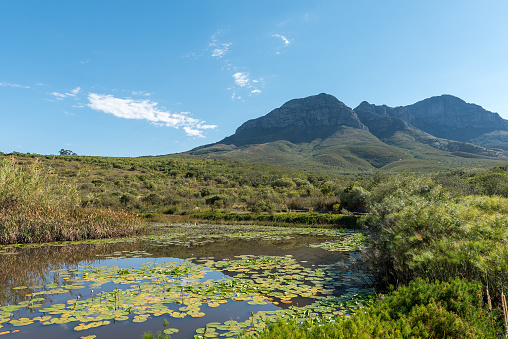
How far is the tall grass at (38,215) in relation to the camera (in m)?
13.7

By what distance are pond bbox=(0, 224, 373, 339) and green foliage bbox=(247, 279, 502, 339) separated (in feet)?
6.29

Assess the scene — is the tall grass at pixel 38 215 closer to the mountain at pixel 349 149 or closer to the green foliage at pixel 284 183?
the green foliage at pixel 284 183

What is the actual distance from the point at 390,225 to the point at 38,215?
596 inches

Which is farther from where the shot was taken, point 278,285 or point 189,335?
point 278,285

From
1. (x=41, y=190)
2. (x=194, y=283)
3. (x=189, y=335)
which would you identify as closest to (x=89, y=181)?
(x=41, y=190)

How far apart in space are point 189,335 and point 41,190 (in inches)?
571

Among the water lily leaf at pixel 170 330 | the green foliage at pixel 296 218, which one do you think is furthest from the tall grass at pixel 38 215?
the water lily leaf at pixel 170 330

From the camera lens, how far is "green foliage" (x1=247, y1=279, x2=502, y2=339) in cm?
329

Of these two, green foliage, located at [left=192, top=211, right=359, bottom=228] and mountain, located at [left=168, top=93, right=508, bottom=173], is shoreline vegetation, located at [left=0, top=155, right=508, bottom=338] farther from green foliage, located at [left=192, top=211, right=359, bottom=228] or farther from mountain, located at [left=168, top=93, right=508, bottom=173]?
mountain, located at [left=168, top=93, right=508, bottom=173]

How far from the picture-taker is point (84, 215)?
15.7 meters

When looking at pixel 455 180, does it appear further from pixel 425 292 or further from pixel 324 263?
pixel 425 292

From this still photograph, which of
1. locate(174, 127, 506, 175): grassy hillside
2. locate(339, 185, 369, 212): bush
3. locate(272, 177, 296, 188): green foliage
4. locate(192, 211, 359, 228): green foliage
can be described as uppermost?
locate(174, 127, 506, 175): grassy hillside

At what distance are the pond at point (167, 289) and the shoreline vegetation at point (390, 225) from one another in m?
1.15

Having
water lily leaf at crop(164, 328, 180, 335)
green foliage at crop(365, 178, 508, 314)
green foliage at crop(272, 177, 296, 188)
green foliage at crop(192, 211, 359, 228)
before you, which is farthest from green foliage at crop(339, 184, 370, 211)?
water lily leaf at crop(164, 328, 180, 335)
